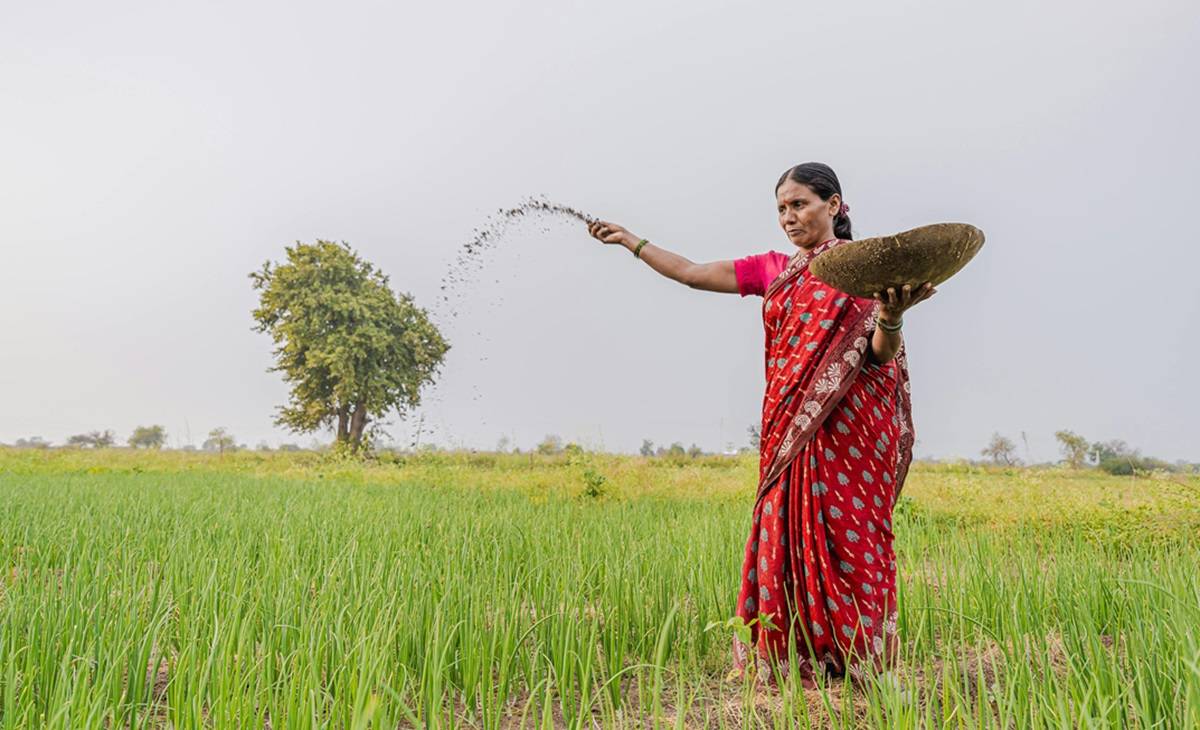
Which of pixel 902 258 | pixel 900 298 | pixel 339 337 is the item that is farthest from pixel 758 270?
pixel 339 337

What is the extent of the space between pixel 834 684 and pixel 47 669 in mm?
2559

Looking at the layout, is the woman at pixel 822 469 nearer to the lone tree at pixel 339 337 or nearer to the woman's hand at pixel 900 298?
the woman's hand at pixel 900 298

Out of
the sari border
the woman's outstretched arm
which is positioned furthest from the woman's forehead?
the sari border

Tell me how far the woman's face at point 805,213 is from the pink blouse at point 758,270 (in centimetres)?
17

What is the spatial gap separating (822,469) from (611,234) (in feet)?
4.70

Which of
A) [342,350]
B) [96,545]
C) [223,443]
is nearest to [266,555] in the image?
[96,545]

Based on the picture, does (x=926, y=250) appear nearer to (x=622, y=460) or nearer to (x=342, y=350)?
(x=622, y=460)

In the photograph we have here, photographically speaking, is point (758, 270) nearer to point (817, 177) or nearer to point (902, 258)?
point (817, 177)

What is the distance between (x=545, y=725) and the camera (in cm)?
166

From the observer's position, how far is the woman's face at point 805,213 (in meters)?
2.56

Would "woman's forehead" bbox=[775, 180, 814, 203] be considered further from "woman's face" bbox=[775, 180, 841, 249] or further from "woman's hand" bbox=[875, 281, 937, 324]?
"woman's hand" bbox=[875, 281, 937, 324]

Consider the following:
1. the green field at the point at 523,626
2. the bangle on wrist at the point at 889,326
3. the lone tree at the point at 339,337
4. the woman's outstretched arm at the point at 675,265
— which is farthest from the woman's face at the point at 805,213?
the lone tree at the point at 339,337

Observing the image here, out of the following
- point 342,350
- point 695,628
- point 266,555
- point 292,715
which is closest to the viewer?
point 292,715

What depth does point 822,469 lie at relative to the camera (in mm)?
2383
